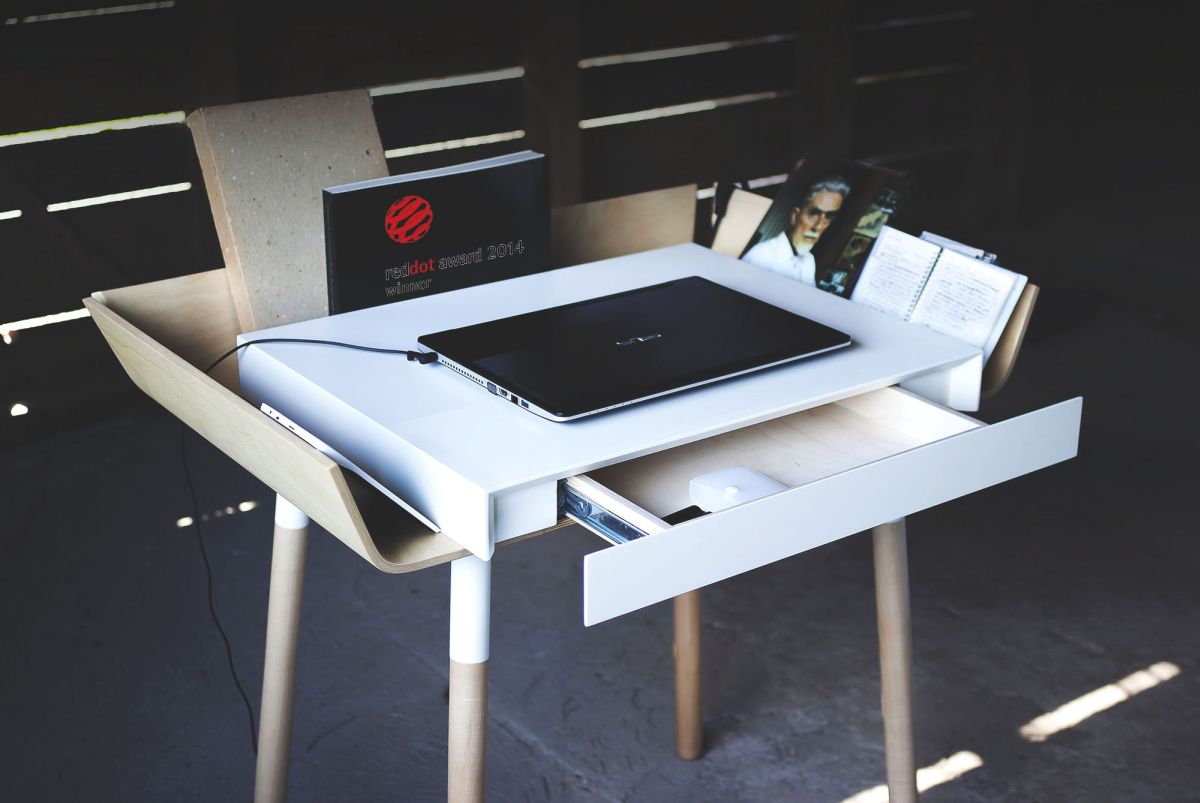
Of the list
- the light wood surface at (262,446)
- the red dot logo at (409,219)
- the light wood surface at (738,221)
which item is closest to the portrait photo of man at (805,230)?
the light wood surface at (738,221)

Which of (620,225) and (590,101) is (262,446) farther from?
(590,101)

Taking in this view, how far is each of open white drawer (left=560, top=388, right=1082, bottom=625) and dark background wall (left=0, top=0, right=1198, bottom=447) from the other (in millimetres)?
2169

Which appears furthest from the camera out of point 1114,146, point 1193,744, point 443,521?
point 1114,146

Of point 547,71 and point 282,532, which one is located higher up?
point 547,71

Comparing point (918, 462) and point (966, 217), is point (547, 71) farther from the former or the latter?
point (918, 462)

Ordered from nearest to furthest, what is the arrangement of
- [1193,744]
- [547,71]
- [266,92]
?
[1193,744] < [266,92] < [547,71]

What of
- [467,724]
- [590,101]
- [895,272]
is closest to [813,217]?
[895,272]

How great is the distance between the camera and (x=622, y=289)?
5.08 feet

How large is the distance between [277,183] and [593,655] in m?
1.03

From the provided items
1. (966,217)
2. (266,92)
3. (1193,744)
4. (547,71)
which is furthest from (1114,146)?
(1193,744)

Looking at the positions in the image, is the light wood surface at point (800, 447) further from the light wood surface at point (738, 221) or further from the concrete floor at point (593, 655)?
the concrete floor at point (593, 655)

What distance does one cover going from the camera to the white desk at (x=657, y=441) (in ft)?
3.58

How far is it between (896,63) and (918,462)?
3.63 meters

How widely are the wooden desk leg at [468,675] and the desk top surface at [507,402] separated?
120mm
